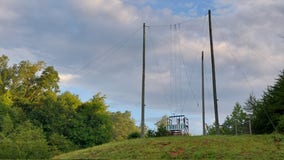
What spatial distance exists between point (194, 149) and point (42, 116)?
32.8 metres

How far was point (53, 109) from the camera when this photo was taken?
50219mm

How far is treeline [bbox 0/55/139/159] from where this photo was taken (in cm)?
4387

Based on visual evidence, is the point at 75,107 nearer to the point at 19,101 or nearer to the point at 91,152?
the point at 19,101

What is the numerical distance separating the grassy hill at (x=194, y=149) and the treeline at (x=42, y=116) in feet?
67.9

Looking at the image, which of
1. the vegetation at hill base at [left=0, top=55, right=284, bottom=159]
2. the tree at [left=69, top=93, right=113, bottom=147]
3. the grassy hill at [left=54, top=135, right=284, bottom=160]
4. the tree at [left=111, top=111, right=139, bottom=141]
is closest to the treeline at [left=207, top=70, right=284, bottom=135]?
the vegetation at hill base at [left=0, top=55, right=284, bottom=159]

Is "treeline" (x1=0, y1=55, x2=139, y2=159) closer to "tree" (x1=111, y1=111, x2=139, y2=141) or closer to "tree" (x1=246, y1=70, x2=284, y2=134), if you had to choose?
"tree" (x1=246, y1=70, x2=284, y2=134)

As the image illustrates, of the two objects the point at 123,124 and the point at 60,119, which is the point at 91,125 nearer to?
the point at 60,119

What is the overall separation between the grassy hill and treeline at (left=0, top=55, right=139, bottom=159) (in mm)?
20691

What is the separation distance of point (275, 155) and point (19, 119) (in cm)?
3581

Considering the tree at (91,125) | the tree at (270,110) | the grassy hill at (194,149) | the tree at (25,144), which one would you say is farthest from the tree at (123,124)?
the grassy hill at (194,149)

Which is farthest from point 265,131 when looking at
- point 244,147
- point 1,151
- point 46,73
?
point 46,73

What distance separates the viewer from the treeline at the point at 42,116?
43872 millimetres

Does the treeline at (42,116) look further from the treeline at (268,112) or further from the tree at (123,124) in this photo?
the tree at (123,124)

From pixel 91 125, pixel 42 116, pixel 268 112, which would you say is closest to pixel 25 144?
pixel 42 116
